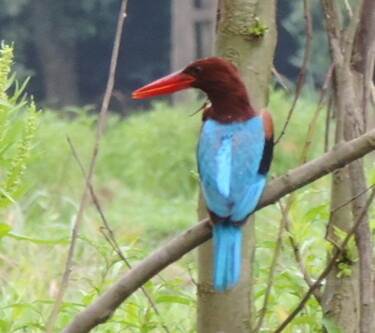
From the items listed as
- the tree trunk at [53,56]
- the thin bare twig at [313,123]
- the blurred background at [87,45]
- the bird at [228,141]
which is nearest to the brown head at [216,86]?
the bird at [228,141]

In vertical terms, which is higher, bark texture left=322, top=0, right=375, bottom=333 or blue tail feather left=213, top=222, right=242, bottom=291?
bark texture left=322, top=0, right=375, bottom=333

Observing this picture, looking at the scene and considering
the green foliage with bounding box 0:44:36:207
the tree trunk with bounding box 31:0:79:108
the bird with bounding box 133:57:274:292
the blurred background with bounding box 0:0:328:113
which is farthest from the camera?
the tree trunk with bounding box 31:0:79:108

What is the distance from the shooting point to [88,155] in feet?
21.3

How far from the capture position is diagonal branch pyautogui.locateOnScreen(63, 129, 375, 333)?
45.1 inches

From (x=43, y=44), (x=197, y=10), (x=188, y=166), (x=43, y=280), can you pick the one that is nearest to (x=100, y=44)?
(x=43, y=44)

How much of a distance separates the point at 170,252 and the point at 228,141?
41 cm

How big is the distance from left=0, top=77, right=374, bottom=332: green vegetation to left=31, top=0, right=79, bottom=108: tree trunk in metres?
7.13

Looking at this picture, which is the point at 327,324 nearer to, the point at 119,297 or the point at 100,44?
the point at 119,297

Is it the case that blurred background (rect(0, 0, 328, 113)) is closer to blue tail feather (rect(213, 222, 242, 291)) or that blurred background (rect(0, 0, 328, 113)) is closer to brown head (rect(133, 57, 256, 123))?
brown head (rect(133, 57, 256, 123))

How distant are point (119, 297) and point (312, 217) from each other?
0.55 m

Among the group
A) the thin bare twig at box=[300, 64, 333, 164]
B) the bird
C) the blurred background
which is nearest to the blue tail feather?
the bird

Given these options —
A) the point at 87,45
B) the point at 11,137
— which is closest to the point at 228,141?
the point at 11,137

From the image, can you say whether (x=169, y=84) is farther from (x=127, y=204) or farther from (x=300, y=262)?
(x=127, y=204)

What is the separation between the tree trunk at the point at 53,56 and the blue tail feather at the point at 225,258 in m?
14.5
